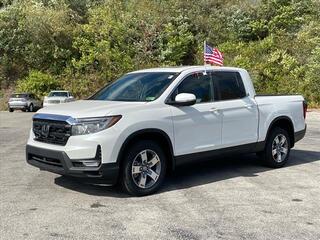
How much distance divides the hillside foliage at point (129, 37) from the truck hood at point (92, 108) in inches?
1055

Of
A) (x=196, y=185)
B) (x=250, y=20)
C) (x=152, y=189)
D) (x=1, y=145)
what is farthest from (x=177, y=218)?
(x=250, y=20)

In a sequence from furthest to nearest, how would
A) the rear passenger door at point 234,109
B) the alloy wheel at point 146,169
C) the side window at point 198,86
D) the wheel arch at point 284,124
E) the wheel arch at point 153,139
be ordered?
the wheel arch at point 284,124, the rear passenger door at point 234,109, the side window at point 198,86, the alloy wheel at point 146,169, the wheel arch at point 153,139

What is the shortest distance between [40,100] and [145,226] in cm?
3110

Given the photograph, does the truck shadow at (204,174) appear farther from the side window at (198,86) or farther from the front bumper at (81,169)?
Answer: the side window at (198,86)

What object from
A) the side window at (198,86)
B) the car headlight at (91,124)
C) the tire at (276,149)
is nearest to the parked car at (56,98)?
the tire at (276,149)

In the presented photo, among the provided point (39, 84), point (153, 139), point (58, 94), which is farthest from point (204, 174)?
point (39, 84)

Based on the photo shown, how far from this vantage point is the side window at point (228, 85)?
8.28m

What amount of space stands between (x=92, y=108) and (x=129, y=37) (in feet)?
102

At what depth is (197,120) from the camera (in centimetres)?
763

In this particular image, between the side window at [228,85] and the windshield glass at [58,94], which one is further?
the windshield glass at [58,94]

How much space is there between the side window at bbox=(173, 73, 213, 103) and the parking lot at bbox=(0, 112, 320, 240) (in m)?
1.38

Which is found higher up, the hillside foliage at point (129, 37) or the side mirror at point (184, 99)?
the hillside foliage at point (129, 37)

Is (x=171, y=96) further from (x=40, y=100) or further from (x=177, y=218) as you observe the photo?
(x=40, y=100)

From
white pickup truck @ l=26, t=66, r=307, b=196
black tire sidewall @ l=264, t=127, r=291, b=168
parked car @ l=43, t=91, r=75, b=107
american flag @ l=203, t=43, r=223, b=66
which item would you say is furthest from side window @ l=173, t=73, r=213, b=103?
parked car @ l=43, t=91, r=75, b=107
